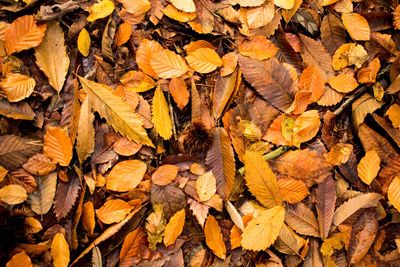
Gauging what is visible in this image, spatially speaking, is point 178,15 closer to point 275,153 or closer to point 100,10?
point 100,10

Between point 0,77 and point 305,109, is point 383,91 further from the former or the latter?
point 0,77

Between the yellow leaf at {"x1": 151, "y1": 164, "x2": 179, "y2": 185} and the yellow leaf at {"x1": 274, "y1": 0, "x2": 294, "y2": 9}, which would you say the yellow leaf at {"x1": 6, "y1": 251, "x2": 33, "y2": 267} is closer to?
the yellow leaf at {"x1": 151, "y1": 164, "x2": 179, "y2": 185}

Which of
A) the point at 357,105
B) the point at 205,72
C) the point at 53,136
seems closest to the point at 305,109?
the point at 357,105

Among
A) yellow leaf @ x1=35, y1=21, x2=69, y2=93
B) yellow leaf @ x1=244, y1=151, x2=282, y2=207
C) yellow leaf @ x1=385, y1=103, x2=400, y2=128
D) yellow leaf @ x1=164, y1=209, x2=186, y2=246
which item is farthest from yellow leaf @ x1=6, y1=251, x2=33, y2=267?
yellow leaf @ x1=385, y1=103, x2=400, y2=128

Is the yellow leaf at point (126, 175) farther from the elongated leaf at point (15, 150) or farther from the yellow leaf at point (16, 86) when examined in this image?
the yellow leaf at point (16, 86)

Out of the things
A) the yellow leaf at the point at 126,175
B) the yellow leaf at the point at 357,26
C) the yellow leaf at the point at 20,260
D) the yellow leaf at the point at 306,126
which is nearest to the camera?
the yellow leaf at the point at 20,260

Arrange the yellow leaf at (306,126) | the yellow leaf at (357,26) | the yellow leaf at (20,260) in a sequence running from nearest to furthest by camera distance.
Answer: the yellow leaf at (20,260) → the yellow leaf at (306,126) → the yellow leaf at (357,26)

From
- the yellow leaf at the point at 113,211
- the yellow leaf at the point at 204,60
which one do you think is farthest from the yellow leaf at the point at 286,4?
the yellow leaf at the point at 113,211
